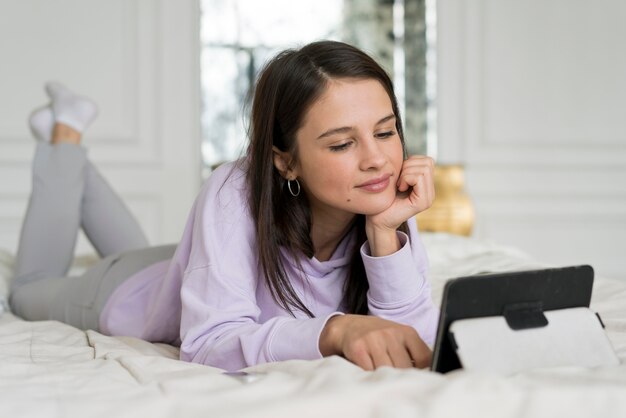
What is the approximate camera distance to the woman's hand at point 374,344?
1086 millimetres

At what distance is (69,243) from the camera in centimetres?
237

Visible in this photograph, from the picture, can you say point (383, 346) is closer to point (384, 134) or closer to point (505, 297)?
point (505, 297)

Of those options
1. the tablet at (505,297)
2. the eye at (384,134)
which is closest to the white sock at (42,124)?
the eye at (384,134)

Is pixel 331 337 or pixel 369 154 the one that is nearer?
pixel 331 337

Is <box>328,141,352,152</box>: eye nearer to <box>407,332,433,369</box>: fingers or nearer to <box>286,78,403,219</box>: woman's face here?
<box>286,78,403,219</box>: woman's face

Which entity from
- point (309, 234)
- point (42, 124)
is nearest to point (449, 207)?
point (42, 124)

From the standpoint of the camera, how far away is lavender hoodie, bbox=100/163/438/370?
1.23 meters

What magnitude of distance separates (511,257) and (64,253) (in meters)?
1.30

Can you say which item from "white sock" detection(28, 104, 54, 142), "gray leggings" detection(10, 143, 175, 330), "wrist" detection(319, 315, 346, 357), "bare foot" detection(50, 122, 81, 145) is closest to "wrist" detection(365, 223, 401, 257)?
"wrist" detection(319, 315, 346, 357)

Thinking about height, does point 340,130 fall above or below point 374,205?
above

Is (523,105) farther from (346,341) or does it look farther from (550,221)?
(346,341)

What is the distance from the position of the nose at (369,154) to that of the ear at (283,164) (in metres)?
0.15

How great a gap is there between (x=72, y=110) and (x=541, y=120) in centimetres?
270

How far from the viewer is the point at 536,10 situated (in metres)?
4.51
